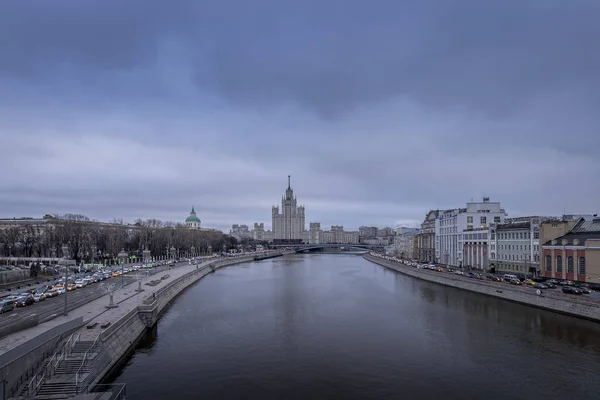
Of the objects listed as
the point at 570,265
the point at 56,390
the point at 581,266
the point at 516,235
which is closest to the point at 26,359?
the point at 56,390

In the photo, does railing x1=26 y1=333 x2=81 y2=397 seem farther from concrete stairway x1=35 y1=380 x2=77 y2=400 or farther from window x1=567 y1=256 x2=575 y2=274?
window x1=567 y1=256 x2=575 y2=274

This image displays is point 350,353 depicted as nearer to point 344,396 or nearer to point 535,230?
point 344,396

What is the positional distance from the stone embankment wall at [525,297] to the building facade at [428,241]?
86.3 ft

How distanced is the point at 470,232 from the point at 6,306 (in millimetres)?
57101

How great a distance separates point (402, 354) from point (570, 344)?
10215 mm

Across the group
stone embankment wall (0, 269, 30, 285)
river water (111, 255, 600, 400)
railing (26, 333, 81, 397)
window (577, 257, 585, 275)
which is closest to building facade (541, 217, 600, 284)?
window (577, 257, 585, 275)

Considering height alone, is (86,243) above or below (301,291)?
above

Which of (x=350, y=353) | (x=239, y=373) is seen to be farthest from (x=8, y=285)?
(x=350, y=353)

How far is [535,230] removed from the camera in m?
47.2

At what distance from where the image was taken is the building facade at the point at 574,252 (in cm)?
3744

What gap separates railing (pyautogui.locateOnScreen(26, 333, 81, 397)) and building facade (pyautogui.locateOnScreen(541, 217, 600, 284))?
41.1 meters

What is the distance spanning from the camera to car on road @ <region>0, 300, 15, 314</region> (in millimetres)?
25034

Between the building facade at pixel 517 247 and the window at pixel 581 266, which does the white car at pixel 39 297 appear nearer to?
the window at pixel 581 266

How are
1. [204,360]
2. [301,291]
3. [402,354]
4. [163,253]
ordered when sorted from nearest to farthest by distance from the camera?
1. [204,360]
2. [402,354]
3. [301,291]
4. [163,253]
